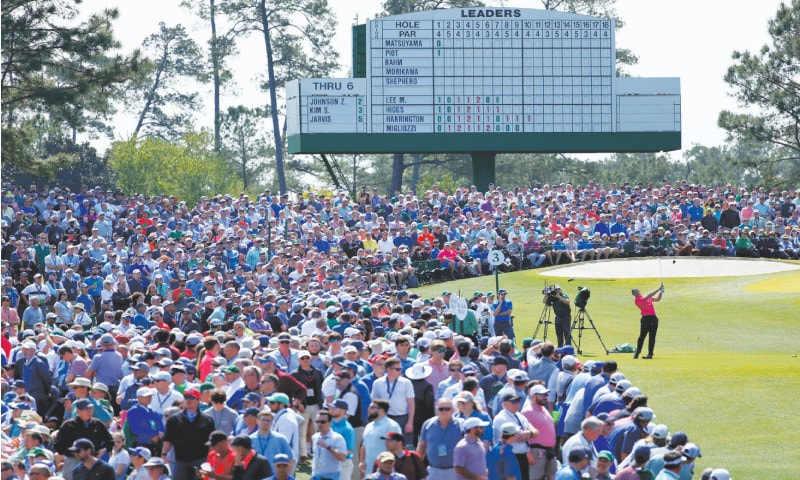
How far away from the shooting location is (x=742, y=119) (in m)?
61.9

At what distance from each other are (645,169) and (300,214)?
55.7 metres

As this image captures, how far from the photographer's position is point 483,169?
153 ft

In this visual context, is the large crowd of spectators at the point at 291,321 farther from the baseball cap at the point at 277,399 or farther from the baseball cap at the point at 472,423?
the baseball cap at the point at 472,423

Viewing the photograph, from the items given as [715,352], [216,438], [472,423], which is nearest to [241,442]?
[216,438]

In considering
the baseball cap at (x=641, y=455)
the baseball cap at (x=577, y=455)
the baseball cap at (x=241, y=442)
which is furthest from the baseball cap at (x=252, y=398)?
the baseball cap at (x=641, y=455)

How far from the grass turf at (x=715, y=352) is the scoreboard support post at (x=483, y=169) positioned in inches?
326

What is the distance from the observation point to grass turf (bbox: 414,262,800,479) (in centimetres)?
1723

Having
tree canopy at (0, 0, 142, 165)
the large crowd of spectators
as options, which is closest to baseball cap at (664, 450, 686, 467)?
the large crowd of spectators

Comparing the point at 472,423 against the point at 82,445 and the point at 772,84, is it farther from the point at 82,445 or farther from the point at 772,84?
the point at 772,84

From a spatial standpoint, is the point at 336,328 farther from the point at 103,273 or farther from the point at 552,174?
the point at 552,174

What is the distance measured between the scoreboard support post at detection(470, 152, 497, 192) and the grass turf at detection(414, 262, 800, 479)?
27.2ft

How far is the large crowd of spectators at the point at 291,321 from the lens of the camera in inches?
504

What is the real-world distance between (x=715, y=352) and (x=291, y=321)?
31.8 ft

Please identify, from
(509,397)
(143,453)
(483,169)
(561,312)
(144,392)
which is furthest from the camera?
(483,169)
